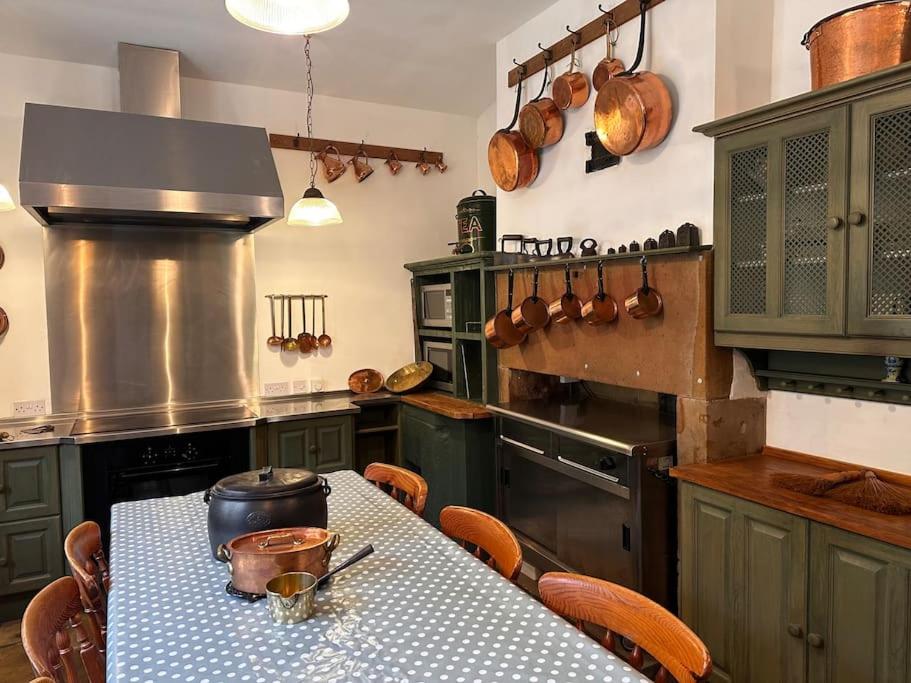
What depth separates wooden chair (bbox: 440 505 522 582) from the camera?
A: 158 cm

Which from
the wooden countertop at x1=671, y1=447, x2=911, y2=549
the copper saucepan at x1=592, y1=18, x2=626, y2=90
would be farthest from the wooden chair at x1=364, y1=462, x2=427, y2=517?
the copper saucepan at x1=592, y1=18, x2=626, y2=90

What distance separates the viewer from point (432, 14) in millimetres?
2938

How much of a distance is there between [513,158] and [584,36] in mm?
641

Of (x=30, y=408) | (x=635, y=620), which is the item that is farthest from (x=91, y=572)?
(x=30, y=408)

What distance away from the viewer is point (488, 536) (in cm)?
168

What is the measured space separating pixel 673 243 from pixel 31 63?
3324 mm

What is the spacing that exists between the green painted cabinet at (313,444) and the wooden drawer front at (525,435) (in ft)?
3.28

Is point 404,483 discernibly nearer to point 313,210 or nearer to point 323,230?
point 313,210

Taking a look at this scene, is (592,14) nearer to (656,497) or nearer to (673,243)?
(673,243)

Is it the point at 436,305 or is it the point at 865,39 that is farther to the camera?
the point at 436,305

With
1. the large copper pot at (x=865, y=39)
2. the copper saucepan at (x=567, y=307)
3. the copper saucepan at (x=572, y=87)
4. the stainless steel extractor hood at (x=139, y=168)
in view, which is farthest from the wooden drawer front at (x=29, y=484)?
the large copper pot at (x=865, y=39)

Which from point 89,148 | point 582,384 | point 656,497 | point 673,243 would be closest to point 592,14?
point 673,243

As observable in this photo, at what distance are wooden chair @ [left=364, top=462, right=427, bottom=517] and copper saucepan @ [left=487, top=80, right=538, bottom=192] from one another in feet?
5.42

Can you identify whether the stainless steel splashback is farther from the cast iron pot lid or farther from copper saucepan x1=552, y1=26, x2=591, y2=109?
the cast iron pot lid
